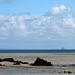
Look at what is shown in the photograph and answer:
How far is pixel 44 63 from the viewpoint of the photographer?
48.9 meters

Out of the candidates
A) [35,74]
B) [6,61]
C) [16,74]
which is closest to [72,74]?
[35,74]

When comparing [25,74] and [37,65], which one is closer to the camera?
[25,74]

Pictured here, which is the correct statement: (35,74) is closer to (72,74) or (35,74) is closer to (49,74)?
(49,74)

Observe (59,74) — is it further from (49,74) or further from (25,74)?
(25,74)

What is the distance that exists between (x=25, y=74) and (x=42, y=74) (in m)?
1.88

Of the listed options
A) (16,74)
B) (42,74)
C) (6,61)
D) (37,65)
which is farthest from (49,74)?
(6,61)

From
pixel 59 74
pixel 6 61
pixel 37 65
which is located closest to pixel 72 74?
pixel 59 74

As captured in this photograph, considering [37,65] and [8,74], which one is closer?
[8,74]

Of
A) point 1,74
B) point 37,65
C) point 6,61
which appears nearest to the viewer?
point 1,74

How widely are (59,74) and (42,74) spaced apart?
189 cm

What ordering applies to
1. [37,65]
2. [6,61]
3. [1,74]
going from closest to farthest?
[1,74] → [37,65] → [6,61]

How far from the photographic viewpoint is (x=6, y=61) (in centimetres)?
5197

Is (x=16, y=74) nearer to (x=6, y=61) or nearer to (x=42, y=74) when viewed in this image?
(x=42, y=74)

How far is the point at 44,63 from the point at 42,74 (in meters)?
15.8
